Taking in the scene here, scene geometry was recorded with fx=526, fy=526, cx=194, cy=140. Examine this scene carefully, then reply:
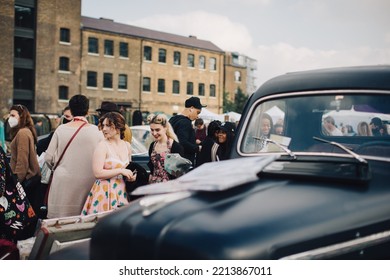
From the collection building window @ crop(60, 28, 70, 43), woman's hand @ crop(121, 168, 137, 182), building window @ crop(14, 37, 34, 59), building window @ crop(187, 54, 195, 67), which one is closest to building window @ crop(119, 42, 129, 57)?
building window @ crop(60, 28, 70, 43)

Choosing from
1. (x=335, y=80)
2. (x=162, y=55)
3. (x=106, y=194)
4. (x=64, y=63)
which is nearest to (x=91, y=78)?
(x=64, y=63)

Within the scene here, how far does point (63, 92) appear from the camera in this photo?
1805 inches

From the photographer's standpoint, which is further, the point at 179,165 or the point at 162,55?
the point at 162,55

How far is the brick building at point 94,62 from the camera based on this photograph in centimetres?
4366

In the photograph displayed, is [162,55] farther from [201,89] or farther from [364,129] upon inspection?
[364,129]

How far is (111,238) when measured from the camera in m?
2.17

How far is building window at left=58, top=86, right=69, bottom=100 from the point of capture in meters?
45.4

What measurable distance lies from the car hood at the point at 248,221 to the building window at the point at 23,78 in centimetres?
4434

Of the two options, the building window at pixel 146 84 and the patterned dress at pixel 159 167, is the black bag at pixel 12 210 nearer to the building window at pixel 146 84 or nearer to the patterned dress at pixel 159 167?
the patterned dress at pixel 159 167

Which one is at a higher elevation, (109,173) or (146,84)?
(146,84)

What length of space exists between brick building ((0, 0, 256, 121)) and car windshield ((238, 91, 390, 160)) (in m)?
40.6

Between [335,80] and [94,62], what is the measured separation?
47014 millimetres

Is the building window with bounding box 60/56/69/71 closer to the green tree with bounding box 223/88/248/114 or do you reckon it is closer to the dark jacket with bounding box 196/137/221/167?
the green tree with bounding box 223/88/248/114

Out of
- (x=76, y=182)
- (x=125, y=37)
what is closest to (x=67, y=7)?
(x=125, y=37)
